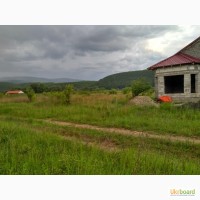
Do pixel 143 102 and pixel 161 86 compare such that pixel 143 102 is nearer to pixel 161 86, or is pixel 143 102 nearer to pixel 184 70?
pixel 161 86

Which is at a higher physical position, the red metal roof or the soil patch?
the red metal roof

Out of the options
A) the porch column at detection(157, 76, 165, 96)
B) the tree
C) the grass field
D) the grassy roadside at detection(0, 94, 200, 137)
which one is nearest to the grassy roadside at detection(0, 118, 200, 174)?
the grass field

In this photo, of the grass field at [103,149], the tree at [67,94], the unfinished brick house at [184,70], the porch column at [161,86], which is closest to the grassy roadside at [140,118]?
the grass field at [103,149]

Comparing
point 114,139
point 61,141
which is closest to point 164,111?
point 114,139

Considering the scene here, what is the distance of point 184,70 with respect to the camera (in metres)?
16.0

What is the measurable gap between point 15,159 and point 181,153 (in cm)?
411

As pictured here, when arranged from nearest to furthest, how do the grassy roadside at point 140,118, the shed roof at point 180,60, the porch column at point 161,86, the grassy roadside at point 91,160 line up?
the grassy roadside at point 91,160
the grassy roadside at point 140,118
the shed roof at point 180,60
the porch column at point 161,86

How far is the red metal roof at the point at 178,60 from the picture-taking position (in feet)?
51.6

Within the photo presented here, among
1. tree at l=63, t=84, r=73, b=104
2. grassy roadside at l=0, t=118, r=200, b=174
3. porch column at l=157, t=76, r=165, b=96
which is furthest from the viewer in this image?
tree at l=63, t=84, r=73, b=104

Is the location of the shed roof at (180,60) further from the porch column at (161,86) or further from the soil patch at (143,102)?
the soil patch at (143,102)

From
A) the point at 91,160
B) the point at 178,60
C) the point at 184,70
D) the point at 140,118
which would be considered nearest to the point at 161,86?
the point at 184,70

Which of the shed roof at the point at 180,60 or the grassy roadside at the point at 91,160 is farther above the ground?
the shed roof at the point at 180,60

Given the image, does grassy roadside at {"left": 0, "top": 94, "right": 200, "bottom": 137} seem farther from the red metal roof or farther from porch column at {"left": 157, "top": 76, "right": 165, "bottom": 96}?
the red metal roof

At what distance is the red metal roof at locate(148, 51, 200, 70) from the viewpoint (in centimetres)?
1573
